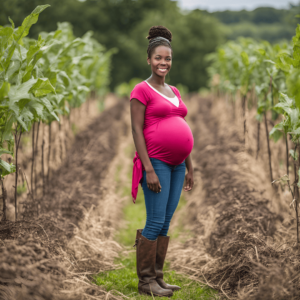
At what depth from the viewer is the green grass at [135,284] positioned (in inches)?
93.4

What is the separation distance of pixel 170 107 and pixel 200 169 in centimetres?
299

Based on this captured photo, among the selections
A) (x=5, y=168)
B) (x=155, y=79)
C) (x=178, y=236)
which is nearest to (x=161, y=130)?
(x=155, y=79)

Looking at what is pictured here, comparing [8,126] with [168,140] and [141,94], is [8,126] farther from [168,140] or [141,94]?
[168,140]

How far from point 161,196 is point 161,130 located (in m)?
0.43

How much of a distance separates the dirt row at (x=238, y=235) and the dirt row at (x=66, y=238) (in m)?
0.76

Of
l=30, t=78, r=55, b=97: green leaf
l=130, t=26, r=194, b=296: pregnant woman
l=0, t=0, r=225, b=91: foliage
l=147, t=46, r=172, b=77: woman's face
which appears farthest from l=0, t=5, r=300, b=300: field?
l=0, t=0, r=225, b=91: foliage

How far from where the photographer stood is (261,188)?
405 cm

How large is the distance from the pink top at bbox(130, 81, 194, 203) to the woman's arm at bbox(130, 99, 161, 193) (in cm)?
5

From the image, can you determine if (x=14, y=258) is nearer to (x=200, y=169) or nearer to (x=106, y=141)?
(x=200, y=169)

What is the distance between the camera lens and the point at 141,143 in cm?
214

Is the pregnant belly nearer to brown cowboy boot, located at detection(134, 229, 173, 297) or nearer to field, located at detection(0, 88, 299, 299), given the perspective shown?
brown cowboy boot, located at detection(134, 229, 173, 297)

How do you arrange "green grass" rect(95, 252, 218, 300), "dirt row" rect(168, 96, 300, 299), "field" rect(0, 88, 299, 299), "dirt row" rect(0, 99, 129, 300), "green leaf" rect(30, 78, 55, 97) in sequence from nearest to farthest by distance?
"dirt row" rect(0, 99, 129, 300) < "field" rect(0, 88, 299, 299) < "dirt row" rect(168, 96, 300, 299) < "green leaf" rect(30, 78, 55, 97) < "green grass" rect(95, 252, 218, 300)

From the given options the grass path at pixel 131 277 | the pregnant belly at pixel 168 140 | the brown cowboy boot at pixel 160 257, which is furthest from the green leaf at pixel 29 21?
the grass path at pixel 131 277

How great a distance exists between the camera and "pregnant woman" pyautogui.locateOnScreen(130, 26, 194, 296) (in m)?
2.15
